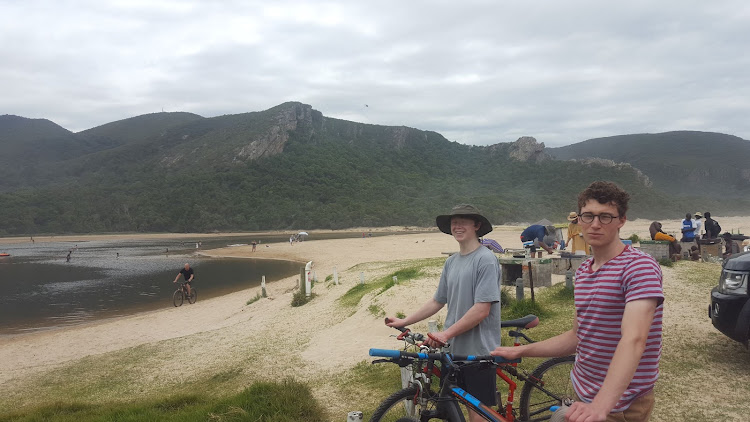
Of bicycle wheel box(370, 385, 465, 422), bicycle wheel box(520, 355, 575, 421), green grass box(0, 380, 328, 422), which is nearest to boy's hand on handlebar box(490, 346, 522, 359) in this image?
bicycle wheel box(370, 385, 465, 422)

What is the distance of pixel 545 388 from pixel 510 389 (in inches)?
9.8

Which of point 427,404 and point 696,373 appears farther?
point 696,373

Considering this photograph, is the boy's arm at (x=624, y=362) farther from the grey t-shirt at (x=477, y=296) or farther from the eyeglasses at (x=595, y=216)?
the grey t-shirt at (x=477, y=296)

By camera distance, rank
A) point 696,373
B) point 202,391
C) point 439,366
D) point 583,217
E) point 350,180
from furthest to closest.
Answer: point 350,180 < point 202,391 < point 696,373 < point 439,366 < point 583,217

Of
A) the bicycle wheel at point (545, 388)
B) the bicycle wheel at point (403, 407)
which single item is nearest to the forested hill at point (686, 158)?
the bicycle wheel at point (545, 388)

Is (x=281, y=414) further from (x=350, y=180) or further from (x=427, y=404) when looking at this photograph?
(x=350, y=180)

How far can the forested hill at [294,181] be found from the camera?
256 ft

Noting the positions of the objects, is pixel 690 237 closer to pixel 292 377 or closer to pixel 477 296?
pixel 292 377

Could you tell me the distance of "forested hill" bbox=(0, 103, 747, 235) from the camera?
256ft

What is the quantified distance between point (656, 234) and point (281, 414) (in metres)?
11.3

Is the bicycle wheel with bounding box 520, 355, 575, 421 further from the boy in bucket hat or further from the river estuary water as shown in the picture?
the river estuary water

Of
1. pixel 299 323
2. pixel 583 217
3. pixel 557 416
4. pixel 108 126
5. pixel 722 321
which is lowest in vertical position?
pixel 299 323

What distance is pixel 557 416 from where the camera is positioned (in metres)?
2.09

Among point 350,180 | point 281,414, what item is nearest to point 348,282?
point 281,414
